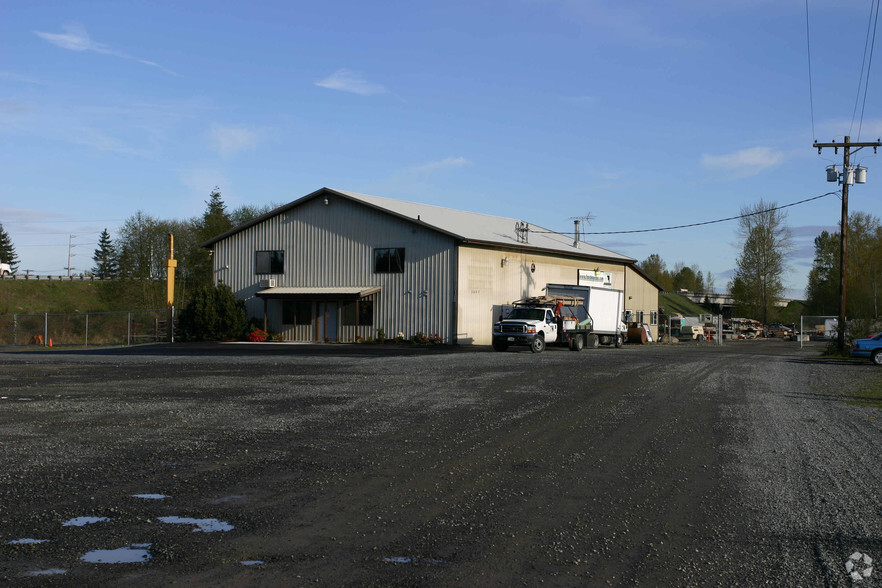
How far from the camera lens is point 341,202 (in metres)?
44.5

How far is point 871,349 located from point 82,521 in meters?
29.3

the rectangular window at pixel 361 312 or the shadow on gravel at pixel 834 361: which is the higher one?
the rectangular window at pixel 361 312

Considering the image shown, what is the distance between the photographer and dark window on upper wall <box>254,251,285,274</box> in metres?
46.4

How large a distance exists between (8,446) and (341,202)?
117 ft

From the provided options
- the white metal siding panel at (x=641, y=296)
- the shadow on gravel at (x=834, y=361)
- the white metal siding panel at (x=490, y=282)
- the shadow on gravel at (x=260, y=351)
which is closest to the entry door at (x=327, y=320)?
the shadow on gravel at (x=260, y=351)

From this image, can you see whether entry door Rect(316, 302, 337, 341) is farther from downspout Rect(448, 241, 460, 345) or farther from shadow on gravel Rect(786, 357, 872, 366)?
shadow on gravel Rect(786, 357, 872, 366)

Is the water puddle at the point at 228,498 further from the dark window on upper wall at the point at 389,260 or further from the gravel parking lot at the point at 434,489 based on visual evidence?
the dark window on upper wall at the point at 389,260

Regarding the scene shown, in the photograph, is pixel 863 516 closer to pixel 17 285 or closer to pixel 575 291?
pixel 575 291

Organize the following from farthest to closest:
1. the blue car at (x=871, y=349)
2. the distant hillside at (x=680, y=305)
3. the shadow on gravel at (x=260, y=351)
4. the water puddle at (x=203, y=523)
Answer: the distant hillside at (x=680, y=305) → the shadow on gravel at (x=260, y=351) → the blue car at (x=871, y=349) → the water puddle at (x=203, y=523)

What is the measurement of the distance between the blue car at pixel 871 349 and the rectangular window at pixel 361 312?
23791 millimetres

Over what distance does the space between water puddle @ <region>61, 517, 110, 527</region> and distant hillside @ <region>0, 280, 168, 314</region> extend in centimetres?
6434

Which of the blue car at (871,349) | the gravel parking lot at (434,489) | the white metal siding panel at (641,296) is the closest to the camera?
the gravel parking lot at (434,489)

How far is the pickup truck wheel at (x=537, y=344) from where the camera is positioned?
34.2 m

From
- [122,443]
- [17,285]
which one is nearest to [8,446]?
[122,443]
